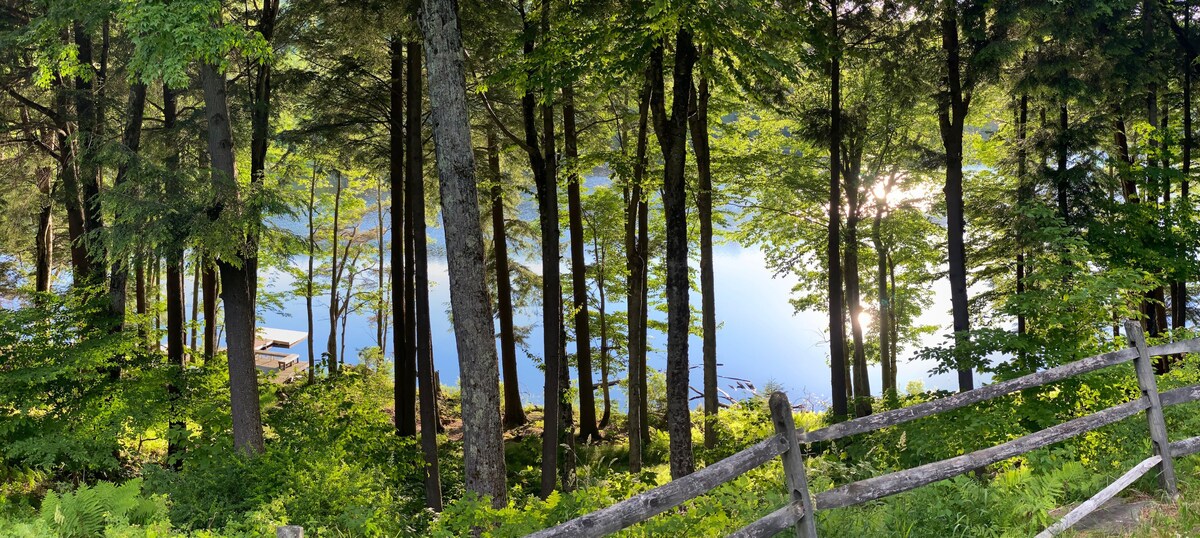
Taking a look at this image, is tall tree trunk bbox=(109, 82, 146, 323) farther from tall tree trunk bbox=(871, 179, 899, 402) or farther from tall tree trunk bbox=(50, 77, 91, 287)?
tall tree trunk bbox=(871, 179, 899, 402)

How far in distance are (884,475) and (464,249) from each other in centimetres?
531

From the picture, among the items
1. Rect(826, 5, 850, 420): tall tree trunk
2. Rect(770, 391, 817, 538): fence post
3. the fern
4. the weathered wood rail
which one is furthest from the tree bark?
Rect(826, 5, 850, 420): tall tree trunk

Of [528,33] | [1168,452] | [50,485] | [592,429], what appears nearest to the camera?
[1168,452]

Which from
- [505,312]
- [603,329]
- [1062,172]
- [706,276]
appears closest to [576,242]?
[706,276]

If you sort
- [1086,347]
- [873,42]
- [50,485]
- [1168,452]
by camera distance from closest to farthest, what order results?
[1168,452] → [1086,347] → [50,485] → [873,42]

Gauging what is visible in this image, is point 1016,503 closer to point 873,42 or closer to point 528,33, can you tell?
point 528,33

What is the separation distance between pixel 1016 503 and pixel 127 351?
1253cm

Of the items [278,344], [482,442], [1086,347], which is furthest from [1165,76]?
[278,344]

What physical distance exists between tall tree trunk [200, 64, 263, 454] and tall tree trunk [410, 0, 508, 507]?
10.7 ft

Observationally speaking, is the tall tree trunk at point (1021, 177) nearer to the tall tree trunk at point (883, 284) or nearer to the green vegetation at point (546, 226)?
the green vegetation at point (546, 226)

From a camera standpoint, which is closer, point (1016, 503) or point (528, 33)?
point (1016, 503)

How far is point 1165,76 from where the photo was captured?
1647cm

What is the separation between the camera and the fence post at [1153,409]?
562cm

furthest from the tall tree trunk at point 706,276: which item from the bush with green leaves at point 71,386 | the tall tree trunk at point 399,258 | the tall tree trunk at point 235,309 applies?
the bush with green leaves at point 71,386
